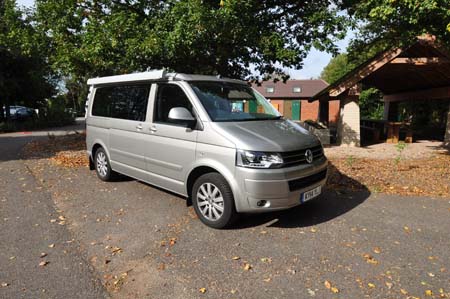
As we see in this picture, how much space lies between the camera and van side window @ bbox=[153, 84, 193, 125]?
4930mm

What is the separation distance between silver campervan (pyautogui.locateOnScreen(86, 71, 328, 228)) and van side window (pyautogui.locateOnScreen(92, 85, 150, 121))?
18mm

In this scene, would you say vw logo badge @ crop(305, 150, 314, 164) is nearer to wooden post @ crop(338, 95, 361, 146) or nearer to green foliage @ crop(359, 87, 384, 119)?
wooden post @ crop(338, 95, 361, 146)

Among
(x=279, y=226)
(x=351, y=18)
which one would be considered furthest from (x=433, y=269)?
(x=351, y=18)

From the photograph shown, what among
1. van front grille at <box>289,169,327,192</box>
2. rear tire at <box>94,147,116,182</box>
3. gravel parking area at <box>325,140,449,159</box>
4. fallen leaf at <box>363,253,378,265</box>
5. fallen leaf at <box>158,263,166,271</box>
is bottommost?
fallen leaf at <box>158,263,166,271</box>

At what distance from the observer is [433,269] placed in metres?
3.51

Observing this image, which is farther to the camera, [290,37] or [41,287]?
[290,37]

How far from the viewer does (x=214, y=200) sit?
4453mm

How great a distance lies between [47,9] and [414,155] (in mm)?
12459

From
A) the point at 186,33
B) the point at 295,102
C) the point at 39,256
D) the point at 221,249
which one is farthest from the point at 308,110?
the point at 39,256

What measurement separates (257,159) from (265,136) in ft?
1.37

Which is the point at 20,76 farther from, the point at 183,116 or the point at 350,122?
the point at 183,116

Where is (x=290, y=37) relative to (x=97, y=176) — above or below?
→ above

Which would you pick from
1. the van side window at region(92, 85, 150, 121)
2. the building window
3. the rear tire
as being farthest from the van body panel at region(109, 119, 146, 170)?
the building window

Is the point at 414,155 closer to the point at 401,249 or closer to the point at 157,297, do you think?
the point at 401,249
